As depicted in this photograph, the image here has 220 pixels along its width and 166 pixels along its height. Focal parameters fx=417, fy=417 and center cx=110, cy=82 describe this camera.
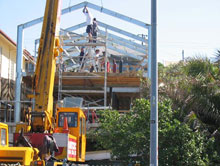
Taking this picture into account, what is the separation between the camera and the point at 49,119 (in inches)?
585

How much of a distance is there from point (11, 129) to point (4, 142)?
1126 cm

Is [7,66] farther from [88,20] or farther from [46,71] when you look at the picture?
[46,71]

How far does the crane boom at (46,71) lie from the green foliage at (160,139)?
262 cm

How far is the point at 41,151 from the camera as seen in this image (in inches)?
510

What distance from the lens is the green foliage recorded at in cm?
1441

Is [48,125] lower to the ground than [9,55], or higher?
lower

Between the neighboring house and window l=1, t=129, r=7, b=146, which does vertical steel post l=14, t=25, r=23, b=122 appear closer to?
the neighboring house

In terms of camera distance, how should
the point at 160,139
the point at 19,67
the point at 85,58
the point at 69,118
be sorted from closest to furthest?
the point at 160,139
the point at 69,118
the point at 19,67
the point at 85,58

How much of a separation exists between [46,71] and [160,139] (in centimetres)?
481

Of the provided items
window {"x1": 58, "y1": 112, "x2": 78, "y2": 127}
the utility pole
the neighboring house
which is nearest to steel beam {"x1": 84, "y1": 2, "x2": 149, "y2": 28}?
the neighboring house

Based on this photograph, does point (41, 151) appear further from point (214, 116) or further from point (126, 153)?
point (214, 116)

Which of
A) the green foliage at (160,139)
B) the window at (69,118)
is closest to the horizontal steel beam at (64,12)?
the window at (69,118)

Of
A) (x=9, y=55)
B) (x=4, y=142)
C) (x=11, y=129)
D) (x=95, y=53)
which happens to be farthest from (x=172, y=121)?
(x=9, y=55)

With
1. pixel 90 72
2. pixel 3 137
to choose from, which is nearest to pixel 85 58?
pixel 90 72
